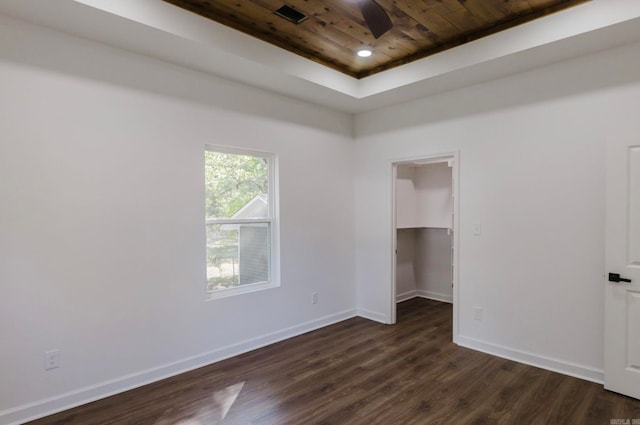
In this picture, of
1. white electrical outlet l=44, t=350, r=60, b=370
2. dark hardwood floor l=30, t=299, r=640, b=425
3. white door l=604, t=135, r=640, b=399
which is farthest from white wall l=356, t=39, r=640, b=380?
white electrical outlet l=44, t=350, r=60, b=370

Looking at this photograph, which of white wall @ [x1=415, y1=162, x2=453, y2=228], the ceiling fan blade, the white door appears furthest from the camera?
white wall @ [x1=415, y1=162, x2=453, y2=228]

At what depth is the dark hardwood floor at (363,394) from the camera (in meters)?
2.48

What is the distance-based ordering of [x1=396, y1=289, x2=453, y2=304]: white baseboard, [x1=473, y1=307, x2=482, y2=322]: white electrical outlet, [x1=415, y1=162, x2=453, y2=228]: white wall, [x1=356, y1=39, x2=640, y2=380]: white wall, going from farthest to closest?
[x1=396, y1=289, x2=453, y2=304]: white baseboard < [x1=415, y1=162, x2=453, y2=228]: white wall < [x1=473, y1=307, x2=482, y2=322]: white electrical outlet < [x1=356, y1=39, x2=640, y2=380]: white wall

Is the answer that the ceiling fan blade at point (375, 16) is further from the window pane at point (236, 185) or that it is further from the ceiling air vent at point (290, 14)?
the window pane at point (236, 185)

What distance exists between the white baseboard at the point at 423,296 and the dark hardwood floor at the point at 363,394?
6.17ft

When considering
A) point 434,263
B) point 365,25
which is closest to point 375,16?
point 365,25

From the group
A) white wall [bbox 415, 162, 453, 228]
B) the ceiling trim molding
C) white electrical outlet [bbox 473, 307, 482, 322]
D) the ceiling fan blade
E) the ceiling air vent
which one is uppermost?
the ceiling air vent

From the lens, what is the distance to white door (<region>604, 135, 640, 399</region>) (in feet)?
8.73

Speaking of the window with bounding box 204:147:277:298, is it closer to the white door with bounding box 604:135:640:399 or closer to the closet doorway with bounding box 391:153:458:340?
the closet doorway with bounding box 391:153:458:340

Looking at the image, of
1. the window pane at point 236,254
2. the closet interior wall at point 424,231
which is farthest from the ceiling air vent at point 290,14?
the closet interior wall at point 424,231

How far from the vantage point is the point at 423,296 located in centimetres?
589

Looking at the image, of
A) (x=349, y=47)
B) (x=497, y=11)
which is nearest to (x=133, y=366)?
(x=349, y=47)

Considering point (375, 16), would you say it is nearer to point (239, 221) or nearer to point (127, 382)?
point (239, 221)

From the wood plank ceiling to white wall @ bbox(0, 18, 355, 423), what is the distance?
0.70m
